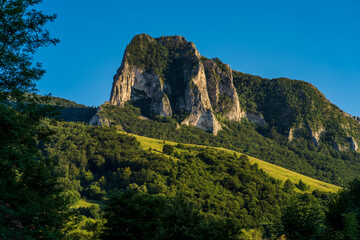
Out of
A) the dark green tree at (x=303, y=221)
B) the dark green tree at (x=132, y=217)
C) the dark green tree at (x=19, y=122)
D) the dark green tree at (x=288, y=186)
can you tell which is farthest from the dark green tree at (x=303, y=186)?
the dark green tree at (x=19, y=122)

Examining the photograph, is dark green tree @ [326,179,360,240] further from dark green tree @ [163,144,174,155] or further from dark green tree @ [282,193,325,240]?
dark green tree @ [163,144,174,155]

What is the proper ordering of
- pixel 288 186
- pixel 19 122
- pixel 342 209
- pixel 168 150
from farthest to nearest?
pixel 168 150
pixel 288 186
pixel 342 209
pixel 19 122

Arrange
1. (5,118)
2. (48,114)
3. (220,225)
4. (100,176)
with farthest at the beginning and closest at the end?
(100,176) < (220,225) < (48,114) < (5,118)

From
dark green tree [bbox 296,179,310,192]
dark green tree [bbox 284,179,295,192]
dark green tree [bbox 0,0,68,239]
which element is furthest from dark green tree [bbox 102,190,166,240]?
dark green tree [bbox 296,179,310,192]

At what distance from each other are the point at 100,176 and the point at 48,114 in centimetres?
12543

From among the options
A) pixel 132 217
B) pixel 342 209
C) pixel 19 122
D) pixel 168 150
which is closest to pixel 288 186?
pixel 168 150

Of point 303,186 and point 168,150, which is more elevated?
point 168,150

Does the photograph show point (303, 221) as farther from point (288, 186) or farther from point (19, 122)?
point (288, 186)

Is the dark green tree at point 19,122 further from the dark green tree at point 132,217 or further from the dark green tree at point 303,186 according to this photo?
the dark green tree at point 303,186

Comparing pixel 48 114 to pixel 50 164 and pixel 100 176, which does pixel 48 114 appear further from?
pixel 100 176

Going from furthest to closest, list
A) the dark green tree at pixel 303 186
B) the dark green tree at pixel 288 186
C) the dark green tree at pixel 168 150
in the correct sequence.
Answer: the dark green tree at pixel 168 150, the dark green tree at pixel 303 186, the dark green tree at pixel 288 186

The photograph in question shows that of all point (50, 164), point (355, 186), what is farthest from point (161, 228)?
point (355, 186)

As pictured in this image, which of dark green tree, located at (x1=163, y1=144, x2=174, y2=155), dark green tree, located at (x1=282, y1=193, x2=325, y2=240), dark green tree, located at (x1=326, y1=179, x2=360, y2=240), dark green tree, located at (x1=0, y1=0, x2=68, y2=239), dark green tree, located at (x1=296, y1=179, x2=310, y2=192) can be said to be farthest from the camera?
dark green tree, located at (x1=163, y1=144, x2=174, y2=155)

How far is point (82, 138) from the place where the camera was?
163m
